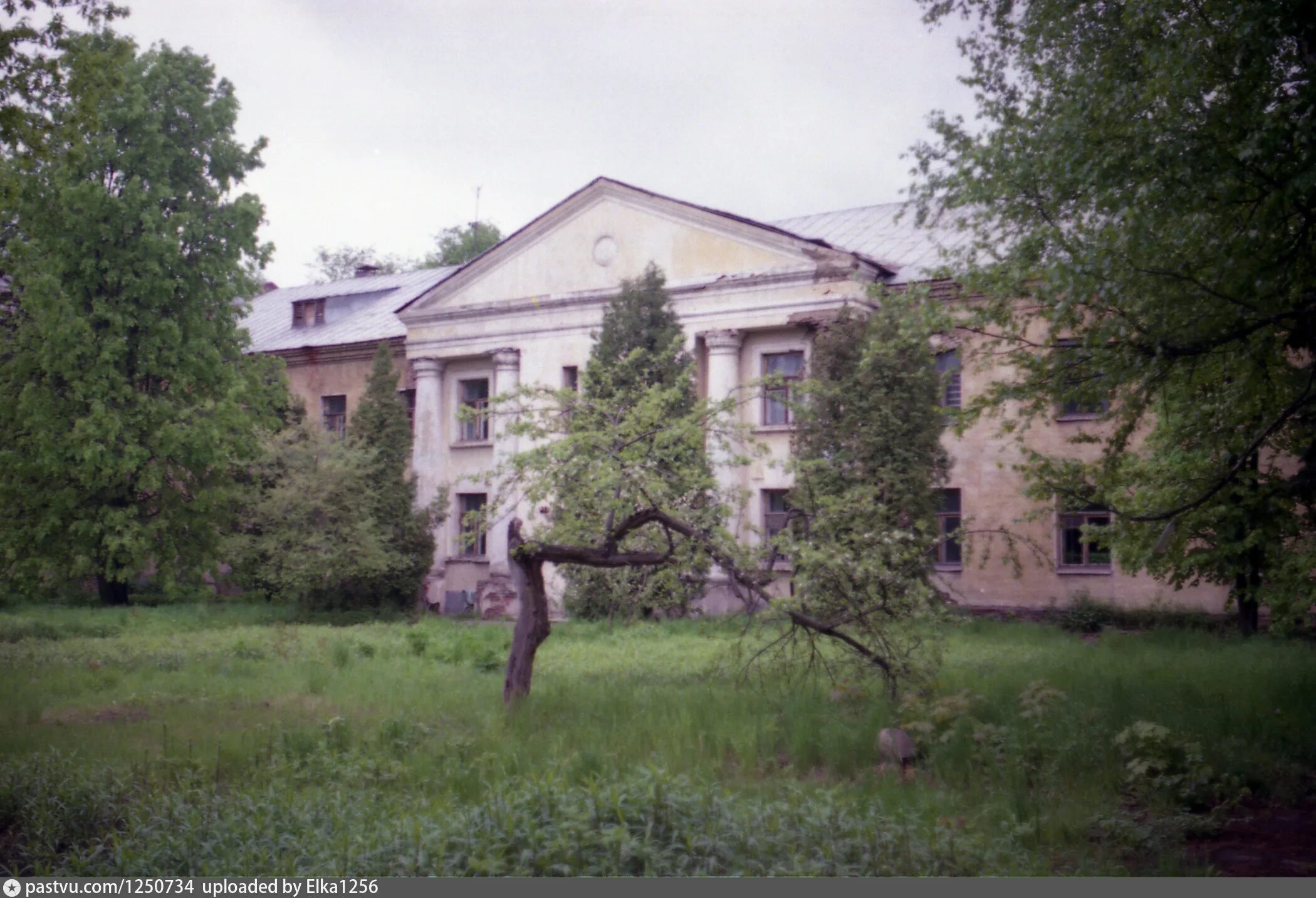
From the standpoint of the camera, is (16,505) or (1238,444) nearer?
(1238,444)

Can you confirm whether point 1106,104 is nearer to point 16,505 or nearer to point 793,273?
point 793,273

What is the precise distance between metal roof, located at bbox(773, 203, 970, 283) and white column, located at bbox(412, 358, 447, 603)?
37.9 ft

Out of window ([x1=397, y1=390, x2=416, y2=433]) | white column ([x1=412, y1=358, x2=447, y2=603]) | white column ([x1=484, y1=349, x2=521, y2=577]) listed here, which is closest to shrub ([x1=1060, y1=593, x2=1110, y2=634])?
white column ([x1=484, y1=349, x2=521, y2=577])

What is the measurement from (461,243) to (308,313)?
1842 cm

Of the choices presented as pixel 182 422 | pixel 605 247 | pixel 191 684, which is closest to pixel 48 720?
pixel 191 684

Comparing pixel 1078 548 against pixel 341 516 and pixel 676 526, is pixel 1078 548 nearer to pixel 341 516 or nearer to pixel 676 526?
pixel 676 526

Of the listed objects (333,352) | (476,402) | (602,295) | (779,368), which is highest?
(602,295)

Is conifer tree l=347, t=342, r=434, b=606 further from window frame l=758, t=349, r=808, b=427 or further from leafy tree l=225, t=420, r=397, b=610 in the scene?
window frame l=758, t=349, r=808, b=427

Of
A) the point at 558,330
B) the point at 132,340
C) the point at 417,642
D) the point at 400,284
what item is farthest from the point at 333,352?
the point at 417,642

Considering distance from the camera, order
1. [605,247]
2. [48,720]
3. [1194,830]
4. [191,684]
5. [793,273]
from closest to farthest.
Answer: [1194,830] → [48,720] → [191,684] → [793,273] → [605,247]

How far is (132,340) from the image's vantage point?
2608 centimetres

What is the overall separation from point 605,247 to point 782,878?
84.0ft

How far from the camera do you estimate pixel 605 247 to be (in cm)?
3000

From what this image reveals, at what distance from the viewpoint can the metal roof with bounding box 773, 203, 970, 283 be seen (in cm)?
2733
